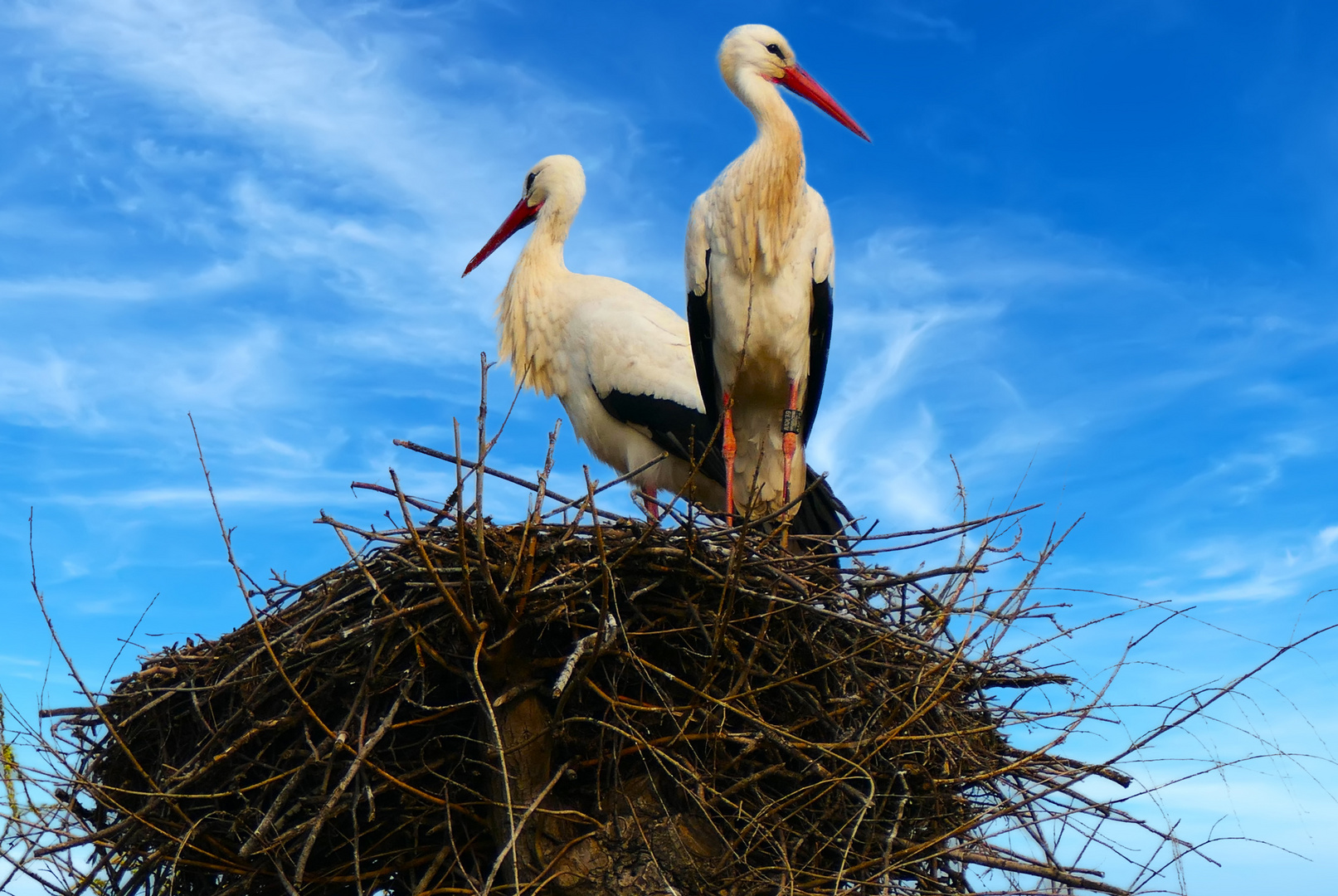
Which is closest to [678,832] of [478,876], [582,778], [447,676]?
[582,778]

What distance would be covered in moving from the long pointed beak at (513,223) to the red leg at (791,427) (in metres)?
2.26

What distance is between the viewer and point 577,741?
280 cm

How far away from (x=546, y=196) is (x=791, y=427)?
88.7 inches

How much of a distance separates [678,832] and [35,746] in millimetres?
1678

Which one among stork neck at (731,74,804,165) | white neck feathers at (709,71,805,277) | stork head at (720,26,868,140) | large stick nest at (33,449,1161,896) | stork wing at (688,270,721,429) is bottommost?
large stick nest at (33,449,1161,896)

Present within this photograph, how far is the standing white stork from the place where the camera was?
434 centimetres

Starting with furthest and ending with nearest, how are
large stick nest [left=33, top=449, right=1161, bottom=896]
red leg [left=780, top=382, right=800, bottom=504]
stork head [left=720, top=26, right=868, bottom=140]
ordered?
stork head [left=720, top=26, right=868, bottom=140] → red leg [left=780, top=382, right=800, bottom=504] → large stick nest [left=33, top=449, right=1161, bottom=896]

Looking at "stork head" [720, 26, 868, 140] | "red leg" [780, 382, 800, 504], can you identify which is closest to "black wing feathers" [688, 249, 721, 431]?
"red leg" [780, 382, 800, 504]

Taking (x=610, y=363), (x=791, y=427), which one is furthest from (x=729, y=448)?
(x=610, y=363)

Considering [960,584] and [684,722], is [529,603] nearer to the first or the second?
[684,722]

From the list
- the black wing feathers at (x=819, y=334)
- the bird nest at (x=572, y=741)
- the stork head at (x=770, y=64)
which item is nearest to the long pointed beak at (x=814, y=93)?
the stork head at (x=770, y=64)

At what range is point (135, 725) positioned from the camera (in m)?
3.20

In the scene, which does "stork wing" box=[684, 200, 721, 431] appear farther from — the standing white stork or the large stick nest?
the large stick nest

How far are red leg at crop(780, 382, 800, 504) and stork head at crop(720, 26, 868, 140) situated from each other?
49.3 inches
